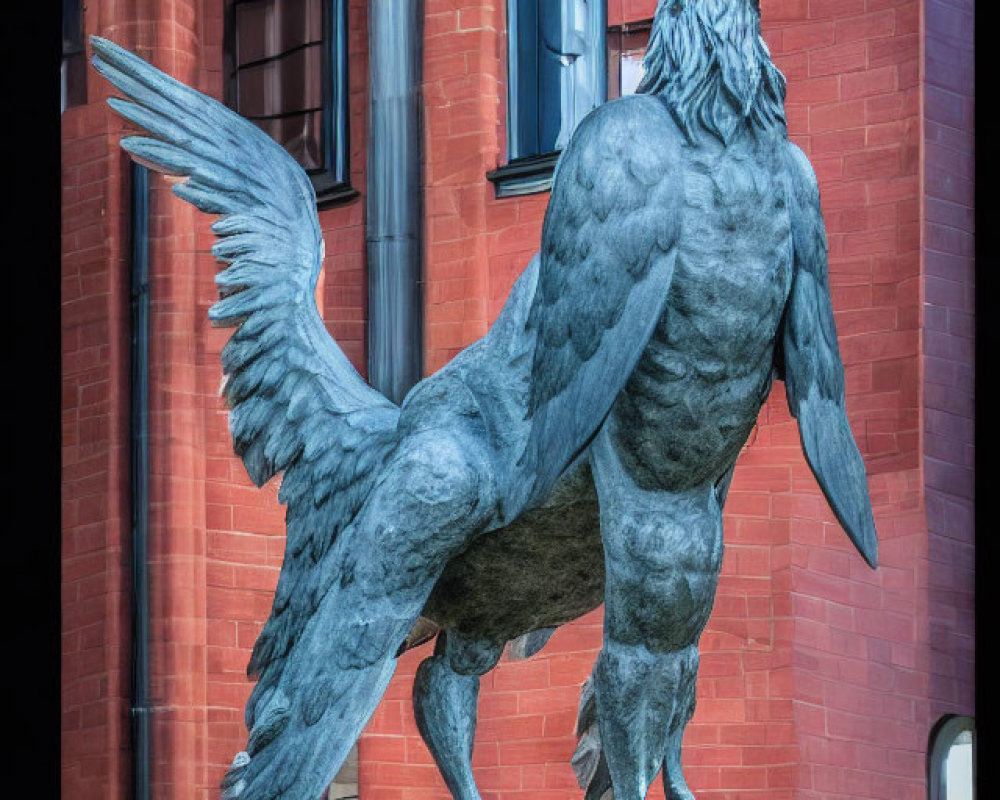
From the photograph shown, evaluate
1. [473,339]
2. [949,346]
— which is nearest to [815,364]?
[949,346]

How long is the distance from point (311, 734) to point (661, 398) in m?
0.69

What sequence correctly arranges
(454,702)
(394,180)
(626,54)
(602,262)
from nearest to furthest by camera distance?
(602,262)
(454,702)
(626,54)
(394,180)

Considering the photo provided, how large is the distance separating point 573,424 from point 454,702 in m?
0.62

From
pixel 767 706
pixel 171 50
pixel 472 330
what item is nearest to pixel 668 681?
pixel 767 706

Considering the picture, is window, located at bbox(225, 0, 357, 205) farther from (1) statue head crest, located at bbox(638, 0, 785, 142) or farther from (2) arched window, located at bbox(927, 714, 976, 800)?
(1) statue head crest, located at bbox(638, 0, 785, 142)

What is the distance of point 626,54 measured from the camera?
4.76 m

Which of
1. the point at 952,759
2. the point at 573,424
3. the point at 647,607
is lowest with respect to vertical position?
the point at 952,759

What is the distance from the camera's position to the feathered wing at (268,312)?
3654 mm

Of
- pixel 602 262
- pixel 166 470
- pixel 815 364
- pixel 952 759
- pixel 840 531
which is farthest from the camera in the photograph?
pixel 166 470

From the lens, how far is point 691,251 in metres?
3.23

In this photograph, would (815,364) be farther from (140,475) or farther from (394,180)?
(140,475)

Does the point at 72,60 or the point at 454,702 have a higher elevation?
the point at 72,60

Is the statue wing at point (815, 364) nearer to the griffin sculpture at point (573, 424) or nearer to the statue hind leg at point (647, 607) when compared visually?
the griffin sculpture at point (573, 424)

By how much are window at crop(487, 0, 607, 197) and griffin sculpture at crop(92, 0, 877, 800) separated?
1.11 m
